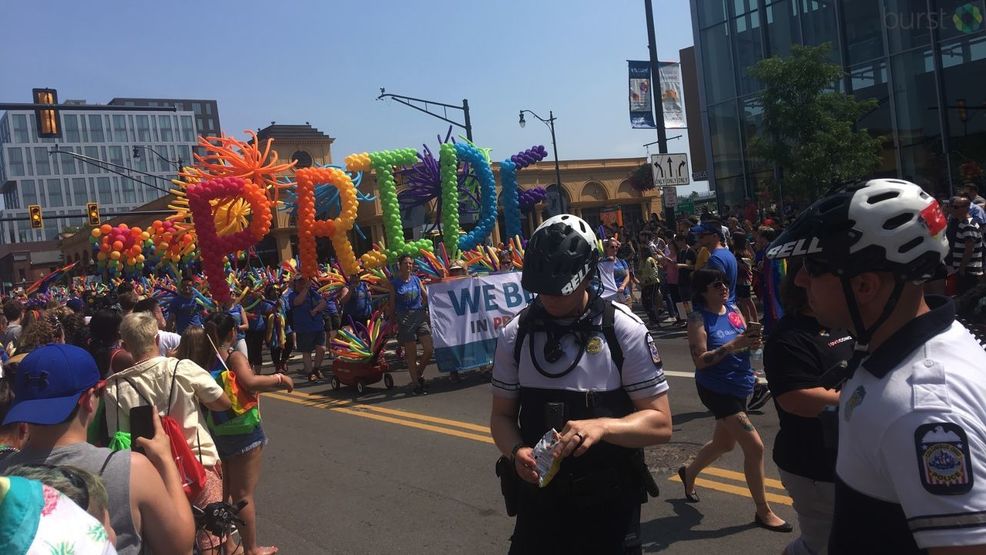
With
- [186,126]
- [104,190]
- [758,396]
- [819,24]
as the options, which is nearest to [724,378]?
[758,396]

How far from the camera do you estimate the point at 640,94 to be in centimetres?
1786

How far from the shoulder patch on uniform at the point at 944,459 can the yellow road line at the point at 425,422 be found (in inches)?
152

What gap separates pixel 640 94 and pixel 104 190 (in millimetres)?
122493

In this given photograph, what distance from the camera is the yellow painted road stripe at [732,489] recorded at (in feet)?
16.5

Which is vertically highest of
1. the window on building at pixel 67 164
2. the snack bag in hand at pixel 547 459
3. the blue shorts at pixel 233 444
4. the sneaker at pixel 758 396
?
the window on building at pixel 67 164

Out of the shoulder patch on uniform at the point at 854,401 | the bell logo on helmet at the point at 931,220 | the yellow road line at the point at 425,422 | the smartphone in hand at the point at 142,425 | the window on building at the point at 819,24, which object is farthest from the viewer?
the window on building at the point at 819,24

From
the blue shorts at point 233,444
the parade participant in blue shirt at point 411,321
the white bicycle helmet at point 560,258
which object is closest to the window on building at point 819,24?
the parade participant in blue shirt at point 411,321

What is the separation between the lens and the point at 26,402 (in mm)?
2590

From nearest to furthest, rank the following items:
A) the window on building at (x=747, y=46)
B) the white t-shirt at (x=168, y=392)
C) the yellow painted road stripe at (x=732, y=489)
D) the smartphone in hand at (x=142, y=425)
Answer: the smartphone in hand at (x=142, y=425) → the white t-shirt at (x=168, y=392) → the yellow painted road stripe at (x=732, y=489) → the window on building at (x=747, y=46)

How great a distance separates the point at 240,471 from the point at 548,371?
9.59 ft

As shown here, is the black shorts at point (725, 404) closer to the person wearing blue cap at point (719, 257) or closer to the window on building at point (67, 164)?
the person wearing blue cap at point (719, 257)

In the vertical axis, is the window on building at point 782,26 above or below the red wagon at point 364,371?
above

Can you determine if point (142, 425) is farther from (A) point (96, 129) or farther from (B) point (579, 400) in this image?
(A) point (96, 129)

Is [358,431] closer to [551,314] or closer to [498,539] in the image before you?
[498,539]
